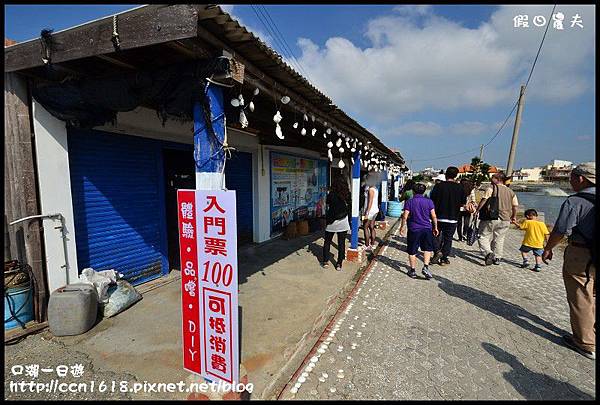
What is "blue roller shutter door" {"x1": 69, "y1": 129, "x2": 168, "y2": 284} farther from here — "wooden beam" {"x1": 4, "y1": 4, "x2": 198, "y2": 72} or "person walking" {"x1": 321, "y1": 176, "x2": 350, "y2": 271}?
"person walking" {"x1": 321, "y1": 176, "x2": 350, "y2": 271}

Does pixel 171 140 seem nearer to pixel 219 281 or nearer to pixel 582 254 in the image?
pixel 219 281

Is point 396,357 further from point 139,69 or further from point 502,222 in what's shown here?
point 502,222

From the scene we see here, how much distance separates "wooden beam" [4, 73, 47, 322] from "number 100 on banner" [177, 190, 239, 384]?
253 cm

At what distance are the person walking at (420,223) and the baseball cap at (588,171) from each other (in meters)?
2.12

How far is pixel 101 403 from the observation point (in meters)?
2.30

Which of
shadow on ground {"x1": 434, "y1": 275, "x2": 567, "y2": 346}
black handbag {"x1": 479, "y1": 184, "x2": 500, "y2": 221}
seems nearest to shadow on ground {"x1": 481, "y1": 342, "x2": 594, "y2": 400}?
shadow on ground {"x1": 434, "y1": 275, "x2": 567, "y2": 346}

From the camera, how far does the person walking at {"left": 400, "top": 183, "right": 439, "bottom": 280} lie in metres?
4.97

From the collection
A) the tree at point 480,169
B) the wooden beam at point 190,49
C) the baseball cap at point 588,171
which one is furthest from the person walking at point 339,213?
the tree at point 480,169

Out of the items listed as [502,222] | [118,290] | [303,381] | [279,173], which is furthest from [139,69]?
[502,222]

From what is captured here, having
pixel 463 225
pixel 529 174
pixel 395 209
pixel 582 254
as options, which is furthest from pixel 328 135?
pixel 529 174

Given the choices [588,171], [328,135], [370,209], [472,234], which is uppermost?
[328,135]

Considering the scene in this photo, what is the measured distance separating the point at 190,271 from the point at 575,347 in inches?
171

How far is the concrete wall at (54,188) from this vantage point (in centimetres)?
334

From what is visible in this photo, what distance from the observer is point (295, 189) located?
29.9ft
